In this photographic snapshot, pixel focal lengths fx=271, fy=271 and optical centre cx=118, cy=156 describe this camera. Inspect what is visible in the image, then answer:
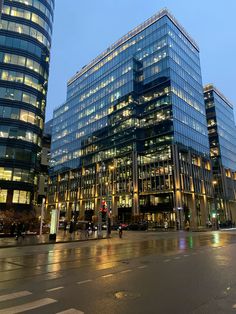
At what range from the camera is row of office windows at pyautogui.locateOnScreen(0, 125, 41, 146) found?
48312 millimetres

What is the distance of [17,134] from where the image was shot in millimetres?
49375

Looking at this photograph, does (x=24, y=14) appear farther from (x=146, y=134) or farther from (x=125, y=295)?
(x=125, y=295)

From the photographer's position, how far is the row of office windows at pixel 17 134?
4831 cm

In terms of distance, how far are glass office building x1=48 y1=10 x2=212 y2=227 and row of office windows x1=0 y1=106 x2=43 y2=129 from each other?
23249 mm

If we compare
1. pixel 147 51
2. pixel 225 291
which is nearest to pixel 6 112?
pixel 225 291

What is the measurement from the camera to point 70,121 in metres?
120

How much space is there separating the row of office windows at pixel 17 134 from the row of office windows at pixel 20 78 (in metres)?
9.19

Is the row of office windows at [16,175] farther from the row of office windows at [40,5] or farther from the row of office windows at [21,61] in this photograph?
the row of office windows at [40,5]

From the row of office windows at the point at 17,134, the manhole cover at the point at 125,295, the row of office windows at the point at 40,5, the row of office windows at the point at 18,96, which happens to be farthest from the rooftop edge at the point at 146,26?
the manhole cover at the point at 125,295

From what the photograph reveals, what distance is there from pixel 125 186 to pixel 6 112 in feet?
147

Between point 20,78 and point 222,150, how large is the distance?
81817 millimetres

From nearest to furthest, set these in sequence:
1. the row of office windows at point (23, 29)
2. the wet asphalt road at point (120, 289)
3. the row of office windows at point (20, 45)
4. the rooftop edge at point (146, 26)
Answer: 1. the wet asphalt road at point (120, 289)
2. the row of office windows at point (20, 45)
3. the row of office windows at point (23, 29)
4. the rooftop edge at point (146, 26)

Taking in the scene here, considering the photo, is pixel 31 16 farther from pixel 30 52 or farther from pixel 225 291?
pixel 225 291

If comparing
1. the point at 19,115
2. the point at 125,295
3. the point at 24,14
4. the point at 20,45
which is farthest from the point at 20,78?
the point at 125,295
